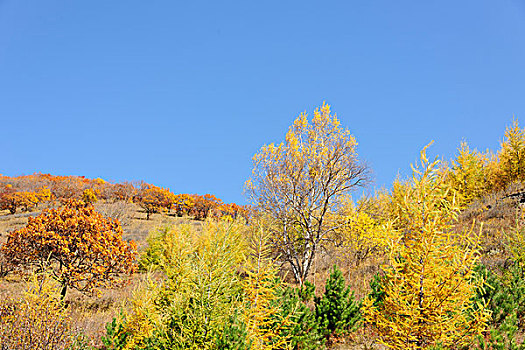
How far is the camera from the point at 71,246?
1282cm

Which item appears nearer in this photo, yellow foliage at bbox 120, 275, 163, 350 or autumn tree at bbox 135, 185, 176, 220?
yellow foliage at bbox 120, 275, 163, 350

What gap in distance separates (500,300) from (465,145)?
23611 millimetres

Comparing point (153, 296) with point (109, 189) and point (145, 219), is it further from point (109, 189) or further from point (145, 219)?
point (109, 189)

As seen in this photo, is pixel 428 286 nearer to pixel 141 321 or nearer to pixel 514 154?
pixel 141 321

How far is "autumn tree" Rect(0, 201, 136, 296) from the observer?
12383 millimetres

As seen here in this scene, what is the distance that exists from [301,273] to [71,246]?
10461 millimetres

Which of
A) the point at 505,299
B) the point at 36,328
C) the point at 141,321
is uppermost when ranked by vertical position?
Answer: the point at 505,299

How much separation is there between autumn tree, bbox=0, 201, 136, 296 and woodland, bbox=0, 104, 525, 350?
0.17 feet

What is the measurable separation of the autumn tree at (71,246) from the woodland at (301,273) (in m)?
0.05

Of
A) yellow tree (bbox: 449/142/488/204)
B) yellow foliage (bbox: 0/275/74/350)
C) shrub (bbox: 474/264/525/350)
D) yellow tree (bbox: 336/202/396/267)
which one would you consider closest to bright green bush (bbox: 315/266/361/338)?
shrub (bbox: 474/264/525/350)

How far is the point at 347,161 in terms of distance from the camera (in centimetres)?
1781

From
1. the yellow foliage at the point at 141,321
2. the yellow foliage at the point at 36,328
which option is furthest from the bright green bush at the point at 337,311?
the yellow foliage at the point at 36,328

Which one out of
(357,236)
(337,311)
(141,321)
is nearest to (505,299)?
(337,311)

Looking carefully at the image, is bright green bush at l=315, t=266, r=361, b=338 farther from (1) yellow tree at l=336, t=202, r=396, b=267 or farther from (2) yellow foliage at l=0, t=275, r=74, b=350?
(1) yellow tree at l=336, t=202, r=396, b=267
